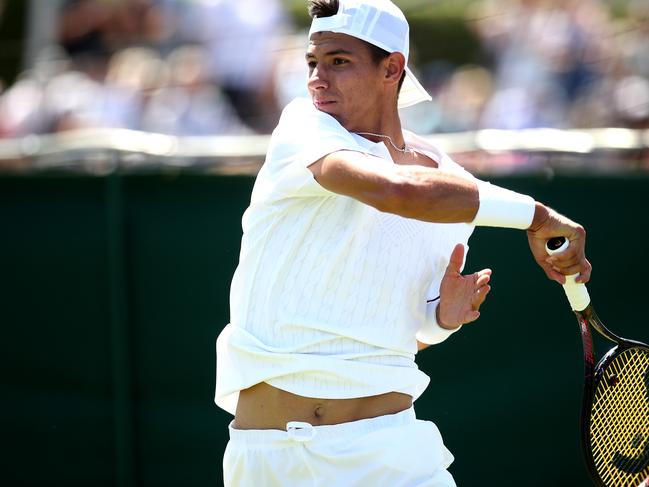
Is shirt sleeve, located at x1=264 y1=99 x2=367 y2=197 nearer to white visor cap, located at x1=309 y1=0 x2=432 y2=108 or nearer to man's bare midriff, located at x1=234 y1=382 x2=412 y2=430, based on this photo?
white visor cap, located at x1=309 y1=0 x2=432 y2=108

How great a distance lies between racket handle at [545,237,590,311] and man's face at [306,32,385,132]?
0.67m

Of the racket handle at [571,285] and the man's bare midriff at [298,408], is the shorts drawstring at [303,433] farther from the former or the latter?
the racket handle at [571,285]

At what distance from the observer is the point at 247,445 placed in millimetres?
3193

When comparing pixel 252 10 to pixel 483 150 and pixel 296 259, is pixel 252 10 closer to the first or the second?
pixel 483 150

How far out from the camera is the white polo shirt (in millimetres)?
3084

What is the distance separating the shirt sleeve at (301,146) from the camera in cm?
296

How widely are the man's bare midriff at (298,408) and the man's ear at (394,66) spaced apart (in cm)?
94

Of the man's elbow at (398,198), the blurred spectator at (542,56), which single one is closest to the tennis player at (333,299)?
the man's elbow at (398,198)

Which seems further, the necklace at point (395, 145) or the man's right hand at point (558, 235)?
the necklace at point (395, 145)

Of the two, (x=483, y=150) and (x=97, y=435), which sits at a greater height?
(x=483, y=150)

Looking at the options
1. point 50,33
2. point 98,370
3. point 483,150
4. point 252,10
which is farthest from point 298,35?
point 98,370

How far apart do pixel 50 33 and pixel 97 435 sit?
12.6 ft

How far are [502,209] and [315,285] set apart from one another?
0.56m

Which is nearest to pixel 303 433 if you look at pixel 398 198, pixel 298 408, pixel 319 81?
pixel 298 408
